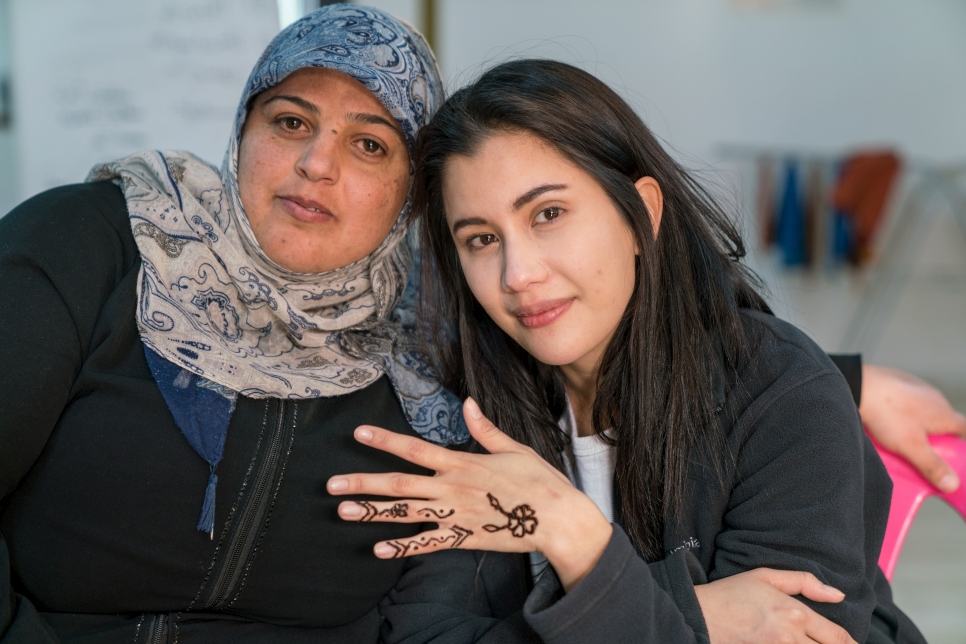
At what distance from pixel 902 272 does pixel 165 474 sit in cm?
508

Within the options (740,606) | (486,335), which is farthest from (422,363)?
(740,606)

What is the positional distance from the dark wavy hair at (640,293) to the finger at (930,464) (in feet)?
1.21

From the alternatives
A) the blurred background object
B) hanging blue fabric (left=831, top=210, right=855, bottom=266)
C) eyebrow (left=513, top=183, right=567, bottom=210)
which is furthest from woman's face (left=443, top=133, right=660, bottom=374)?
hanging blue fabric (left=831, top=210, right=855, bottom=266)

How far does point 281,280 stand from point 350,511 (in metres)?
0.51

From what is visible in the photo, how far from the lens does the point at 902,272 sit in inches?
201

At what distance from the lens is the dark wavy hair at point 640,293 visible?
1.20 meters

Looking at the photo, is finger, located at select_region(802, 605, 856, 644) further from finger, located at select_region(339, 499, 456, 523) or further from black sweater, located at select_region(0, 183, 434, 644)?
black sweater, located at select_region(0, 183, 434, 644)

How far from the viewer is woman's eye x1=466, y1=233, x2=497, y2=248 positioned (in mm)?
1244

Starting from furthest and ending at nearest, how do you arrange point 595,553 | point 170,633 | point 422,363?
point 422,363, point 170,633, point 595,553

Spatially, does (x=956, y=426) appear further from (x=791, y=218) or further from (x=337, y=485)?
(x=791, y=218)

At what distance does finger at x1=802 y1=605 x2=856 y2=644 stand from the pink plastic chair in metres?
0.48

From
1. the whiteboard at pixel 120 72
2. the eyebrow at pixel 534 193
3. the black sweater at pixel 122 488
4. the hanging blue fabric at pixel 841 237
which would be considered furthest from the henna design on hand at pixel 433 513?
the hanging blue fabric at pixel 841 237

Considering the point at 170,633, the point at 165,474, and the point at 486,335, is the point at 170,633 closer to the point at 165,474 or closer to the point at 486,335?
the point at 165,474

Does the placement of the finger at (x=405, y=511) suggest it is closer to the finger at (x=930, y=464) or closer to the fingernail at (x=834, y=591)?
the fingernail at (x=834, y=591)
